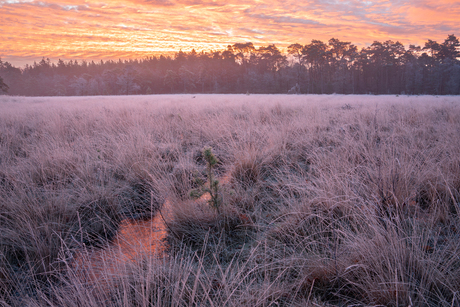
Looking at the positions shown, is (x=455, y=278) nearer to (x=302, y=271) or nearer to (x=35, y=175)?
(x=302, y=271)

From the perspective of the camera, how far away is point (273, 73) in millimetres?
54031

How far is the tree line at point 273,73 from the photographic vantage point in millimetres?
39344

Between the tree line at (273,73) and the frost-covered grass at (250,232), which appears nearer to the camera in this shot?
the frost-covered grass at (250,232)

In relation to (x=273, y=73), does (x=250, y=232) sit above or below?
below

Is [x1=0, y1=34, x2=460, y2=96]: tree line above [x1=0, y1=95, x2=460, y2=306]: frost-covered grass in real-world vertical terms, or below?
above

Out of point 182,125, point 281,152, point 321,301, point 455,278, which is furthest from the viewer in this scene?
point 182,125

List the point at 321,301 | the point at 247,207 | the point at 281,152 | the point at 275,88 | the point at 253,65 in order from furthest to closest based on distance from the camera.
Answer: the point at 253,65 < the point at 275,88 < the point at 281,152 < the point at 247,207 < the point at 321,301

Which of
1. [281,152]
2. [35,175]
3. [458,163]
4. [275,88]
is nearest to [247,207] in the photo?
[281,152]

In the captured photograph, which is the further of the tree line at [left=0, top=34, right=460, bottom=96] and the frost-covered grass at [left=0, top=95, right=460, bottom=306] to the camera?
the tree line at [left=0, top=34, right=460, bottom=96]

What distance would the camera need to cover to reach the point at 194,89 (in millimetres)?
55750

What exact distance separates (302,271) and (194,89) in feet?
188

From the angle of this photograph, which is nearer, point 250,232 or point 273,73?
point 250,232

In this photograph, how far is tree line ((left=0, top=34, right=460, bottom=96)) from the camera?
39.3 metres

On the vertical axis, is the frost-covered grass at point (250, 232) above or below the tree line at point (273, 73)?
below
